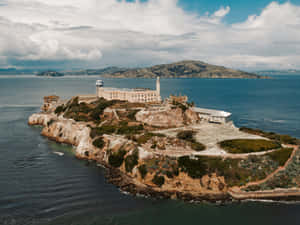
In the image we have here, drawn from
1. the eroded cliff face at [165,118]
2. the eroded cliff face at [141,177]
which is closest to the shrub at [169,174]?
the eroded cliff face at [141,177]

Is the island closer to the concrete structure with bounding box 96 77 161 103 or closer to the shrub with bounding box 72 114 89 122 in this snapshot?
the shrub with bounding box 72 114 89 122

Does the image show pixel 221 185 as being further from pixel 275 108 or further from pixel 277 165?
pixel 275 108

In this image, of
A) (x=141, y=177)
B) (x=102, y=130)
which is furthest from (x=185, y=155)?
(x=102, y=130)

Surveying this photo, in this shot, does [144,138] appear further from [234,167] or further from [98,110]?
[98,110]

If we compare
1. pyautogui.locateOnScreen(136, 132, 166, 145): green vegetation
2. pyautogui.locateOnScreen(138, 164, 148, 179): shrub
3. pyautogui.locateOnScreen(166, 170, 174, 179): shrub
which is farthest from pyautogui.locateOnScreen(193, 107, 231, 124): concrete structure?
pyautogui.locateOnScreen(138, 164, 148, 179): shrub

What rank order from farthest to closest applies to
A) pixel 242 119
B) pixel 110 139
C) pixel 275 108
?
pixel 275 108 → pixel 242 119 → pixel 110 139

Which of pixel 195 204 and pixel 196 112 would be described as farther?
pixel 196 112

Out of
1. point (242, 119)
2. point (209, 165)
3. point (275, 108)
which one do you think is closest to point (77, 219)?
point (209, 165)
